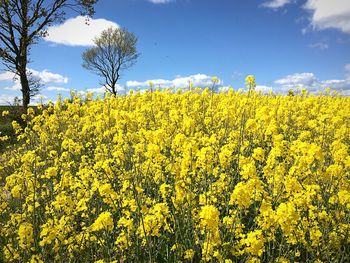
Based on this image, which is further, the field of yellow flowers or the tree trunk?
the tree trunk

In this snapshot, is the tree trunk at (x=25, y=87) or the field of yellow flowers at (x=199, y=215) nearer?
the field of yellow flowers at (x=199, y=215)

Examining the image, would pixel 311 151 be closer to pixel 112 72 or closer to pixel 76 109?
pixel 76 109

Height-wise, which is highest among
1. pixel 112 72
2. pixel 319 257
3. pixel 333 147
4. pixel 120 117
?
pixel 112 72

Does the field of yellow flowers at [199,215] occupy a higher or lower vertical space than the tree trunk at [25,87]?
lower

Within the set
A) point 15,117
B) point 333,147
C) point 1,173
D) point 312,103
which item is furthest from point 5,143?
point 333,147

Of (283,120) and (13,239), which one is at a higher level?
(283,120)

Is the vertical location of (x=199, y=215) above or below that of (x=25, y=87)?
below

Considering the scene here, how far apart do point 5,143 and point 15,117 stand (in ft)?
12.6

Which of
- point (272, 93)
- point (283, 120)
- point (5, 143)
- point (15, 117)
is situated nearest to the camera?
point (283, 120)

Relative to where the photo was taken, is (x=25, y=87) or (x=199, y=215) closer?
(x=199, y=215)

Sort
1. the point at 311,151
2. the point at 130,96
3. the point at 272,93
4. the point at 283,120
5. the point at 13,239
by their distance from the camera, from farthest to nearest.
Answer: the point at 272,93 < the point at 130,96 < the point at 283,120 < the point at 13,239 < the point at 311,151

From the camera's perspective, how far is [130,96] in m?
14.0

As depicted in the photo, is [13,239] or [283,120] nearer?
[13,239]

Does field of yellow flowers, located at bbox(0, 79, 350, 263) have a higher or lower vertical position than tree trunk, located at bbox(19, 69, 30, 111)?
lower
